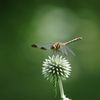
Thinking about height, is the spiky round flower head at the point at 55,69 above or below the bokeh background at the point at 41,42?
below

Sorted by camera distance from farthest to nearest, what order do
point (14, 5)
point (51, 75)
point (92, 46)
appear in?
point (14, 5) → point (92, 46) → point (51, 75)

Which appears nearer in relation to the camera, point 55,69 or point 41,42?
point 55,69

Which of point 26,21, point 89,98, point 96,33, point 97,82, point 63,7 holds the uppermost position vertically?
point 63,7

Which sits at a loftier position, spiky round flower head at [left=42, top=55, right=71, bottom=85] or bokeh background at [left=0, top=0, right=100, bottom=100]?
bokeh background at [left=0, top=0, right=100, bottom=100]

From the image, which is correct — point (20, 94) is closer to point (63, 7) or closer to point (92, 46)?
point (92, 46)

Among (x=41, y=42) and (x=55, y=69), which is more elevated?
(x=41, y=42)

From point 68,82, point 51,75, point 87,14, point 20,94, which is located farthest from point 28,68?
point 51,75

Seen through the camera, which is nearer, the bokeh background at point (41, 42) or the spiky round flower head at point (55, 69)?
the spiky round flower head at point (55, 69)

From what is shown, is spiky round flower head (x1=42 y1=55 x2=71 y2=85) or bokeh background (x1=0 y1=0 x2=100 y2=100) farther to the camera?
bokeh background (x1=0 y1=0 x2=100 y2=100)
